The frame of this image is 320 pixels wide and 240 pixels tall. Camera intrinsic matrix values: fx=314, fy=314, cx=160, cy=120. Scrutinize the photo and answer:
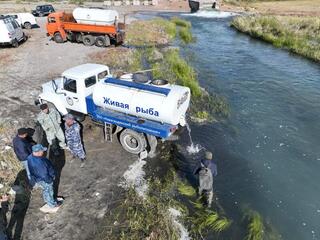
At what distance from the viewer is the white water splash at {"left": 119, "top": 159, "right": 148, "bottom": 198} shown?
36.8 ft

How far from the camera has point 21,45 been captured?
2898cm

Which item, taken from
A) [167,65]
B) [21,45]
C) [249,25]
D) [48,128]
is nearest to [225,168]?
[48,128]

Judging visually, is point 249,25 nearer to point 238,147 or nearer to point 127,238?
point 238,147

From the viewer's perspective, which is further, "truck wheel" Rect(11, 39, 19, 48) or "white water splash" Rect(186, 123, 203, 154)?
"truck wheel" Rect(11, 39, 19, 48)

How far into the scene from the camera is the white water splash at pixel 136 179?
11212 millimetres

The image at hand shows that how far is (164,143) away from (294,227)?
6.22m

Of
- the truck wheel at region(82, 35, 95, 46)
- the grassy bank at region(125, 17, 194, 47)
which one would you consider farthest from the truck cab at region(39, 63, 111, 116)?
the grassy bank at region(125, 17, 194, 47)

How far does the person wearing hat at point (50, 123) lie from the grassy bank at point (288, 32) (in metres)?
25.0

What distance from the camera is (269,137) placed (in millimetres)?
15820

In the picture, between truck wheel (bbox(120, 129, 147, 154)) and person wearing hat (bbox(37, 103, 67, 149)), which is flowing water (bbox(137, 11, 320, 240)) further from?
person wearing hat (bbox(37, 103, 67, 149))

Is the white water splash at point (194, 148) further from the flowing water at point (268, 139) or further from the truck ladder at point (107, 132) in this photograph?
the truck ladder at point (107, 132)

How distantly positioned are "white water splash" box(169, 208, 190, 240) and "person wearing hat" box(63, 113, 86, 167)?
13.8ft

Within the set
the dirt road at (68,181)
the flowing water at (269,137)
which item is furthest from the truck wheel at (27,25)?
the flowing water at (269,137)

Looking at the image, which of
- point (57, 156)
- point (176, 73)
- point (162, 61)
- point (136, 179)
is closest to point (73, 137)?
point (57, 156)
